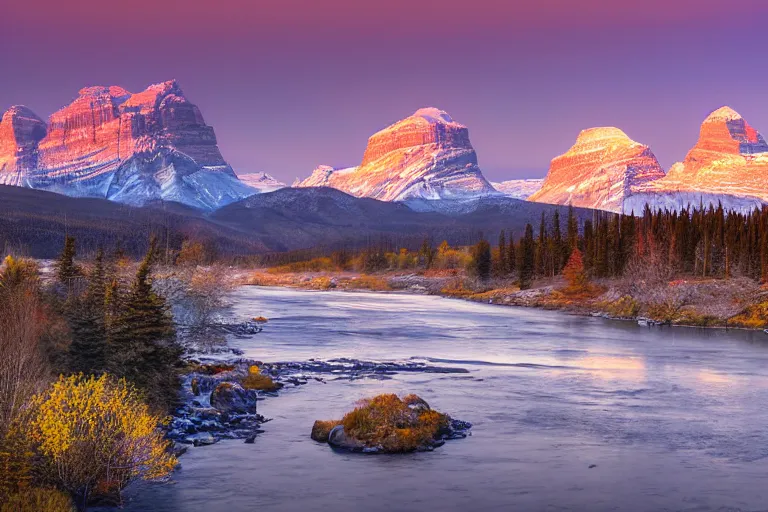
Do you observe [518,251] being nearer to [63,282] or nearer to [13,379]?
[63,282]

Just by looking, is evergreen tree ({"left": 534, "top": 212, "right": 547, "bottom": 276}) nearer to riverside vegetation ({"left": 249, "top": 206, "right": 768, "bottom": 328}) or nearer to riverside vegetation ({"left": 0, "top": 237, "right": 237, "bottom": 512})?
→ riverside vegetation ({"left": 249, "top": 206, "right": 768, "bottom": 328})

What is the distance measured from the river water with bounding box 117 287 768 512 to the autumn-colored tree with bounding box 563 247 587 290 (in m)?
61.8

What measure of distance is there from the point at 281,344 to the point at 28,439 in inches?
1728

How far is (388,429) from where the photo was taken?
1166 inches

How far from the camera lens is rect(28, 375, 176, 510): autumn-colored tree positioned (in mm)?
19734

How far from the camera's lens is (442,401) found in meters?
38.8

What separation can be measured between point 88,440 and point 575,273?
11591cm

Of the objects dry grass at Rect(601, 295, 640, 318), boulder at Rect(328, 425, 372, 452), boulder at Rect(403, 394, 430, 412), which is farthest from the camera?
dry grass at Rect(601, 295, 640, 318)

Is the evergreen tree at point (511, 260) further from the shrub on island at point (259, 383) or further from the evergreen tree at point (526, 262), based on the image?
the shrub on island at point (259, 383)

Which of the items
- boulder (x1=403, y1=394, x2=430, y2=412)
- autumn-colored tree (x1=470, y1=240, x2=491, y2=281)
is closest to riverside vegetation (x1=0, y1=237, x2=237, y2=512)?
boulder (x1=403, y1=394, x2=430, y2=412)

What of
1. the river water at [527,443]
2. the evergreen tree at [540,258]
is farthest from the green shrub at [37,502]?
the evergreen tree at [540,258]

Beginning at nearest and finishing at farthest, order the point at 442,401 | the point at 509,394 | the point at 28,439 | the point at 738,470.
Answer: the point at 28,439 → the point at 738,470 → the point at 442,401 → the point at 509,394

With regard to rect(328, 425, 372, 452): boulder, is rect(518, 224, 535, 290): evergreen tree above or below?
above

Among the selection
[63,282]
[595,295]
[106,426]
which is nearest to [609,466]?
[106,426]
